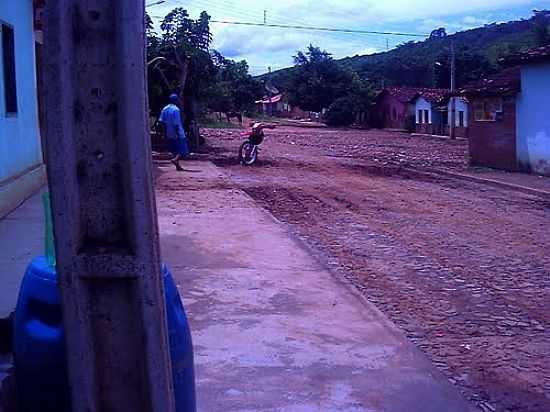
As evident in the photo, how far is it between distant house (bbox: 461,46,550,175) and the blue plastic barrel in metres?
18.3

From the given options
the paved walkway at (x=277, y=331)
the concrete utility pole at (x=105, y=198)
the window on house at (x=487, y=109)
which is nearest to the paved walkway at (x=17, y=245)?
the paved walkway at (x=277, y=331)

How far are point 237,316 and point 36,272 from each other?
333 cm

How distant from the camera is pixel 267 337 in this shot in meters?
5.66

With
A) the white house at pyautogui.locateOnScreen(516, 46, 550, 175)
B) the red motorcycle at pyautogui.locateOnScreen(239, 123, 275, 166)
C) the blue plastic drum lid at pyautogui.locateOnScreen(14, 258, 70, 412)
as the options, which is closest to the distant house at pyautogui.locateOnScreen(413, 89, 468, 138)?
the red motorcycle at pyautogui.locateOnScreen(239, 123, 275, 166)

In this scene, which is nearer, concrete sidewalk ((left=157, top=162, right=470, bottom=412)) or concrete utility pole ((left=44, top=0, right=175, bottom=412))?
concrete utility pole ((left=44, top=0, right=175, bottom=412))

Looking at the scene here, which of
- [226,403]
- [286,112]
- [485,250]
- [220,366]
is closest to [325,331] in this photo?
[220,366]

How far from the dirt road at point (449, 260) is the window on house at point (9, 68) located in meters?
4.03

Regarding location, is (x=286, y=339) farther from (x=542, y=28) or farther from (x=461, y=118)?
(x=542, y=28)

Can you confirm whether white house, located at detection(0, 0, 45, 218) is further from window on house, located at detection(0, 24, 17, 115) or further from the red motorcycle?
the red motorcycle

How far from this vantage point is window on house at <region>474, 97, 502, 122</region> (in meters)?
23.0

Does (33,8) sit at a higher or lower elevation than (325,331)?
higher

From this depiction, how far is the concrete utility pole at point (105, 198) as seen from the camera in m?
2.28

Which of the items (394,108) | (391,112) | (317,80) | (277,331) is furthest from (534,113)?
(317,80)

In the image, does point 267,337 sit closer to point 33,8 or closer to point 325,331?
point 325,331
